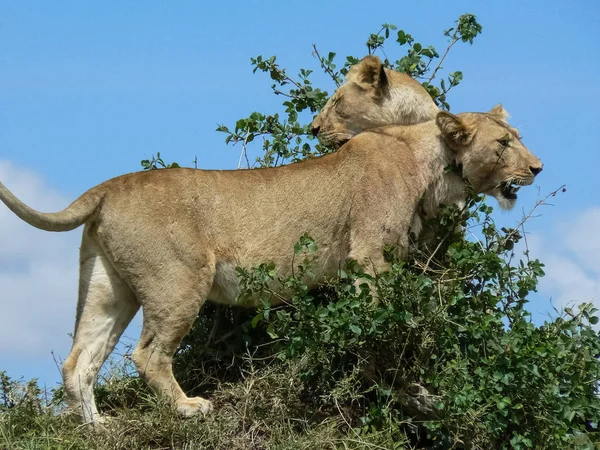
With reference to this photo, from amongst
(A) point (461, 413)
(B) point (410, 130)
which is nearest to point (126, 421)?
(A) point (461, 413)

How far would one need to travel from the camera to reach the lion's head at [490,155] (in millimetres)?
7535

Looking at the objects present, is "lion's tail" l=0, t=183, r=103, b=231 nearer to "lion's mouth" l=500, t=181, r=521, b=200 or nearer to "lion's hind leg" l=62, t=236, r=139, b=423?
"lion's hind leg" l=62, t=236, r=139, b=423

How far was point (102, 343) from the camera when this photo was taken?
7160mm

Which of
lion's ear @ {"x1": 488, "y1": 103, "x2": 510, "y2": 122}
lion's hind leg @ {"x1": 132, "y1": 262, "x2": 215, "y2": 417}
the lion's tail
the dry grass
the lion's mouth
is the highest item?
lion's ear @ {"x1": 488, "y1": 103, "x2": 510, "y2": 122}

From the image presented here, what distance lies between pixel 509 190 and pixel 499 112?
0.65 meters

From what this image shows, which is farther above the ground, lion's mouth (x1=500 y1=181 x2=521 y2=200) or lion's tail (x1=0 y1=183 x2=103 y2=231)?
lion's mouth (x1=500 y1=181 x2=521 y2=200)

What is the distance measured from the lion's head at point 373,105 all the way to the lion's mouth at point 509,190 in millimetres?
983

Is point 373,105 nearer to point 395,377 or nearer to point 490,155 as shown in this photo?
point 490,155

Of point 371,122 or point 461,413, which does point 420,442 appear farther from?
Answer: point 371,122

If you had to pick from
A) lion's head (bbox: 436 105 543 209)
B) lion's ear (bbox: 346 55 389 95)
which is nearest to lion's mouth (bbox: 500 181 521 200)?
lion's head (bbox: 436 105 543 209)

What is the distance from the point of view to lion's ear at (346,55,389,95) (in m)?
8.41

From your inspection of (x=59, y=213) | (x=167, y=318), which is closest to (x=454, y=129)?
(x=167, y=318)

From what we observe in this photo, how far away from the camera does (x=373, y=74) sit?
845 cm

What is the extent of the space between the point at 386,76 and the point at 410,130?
86cm
